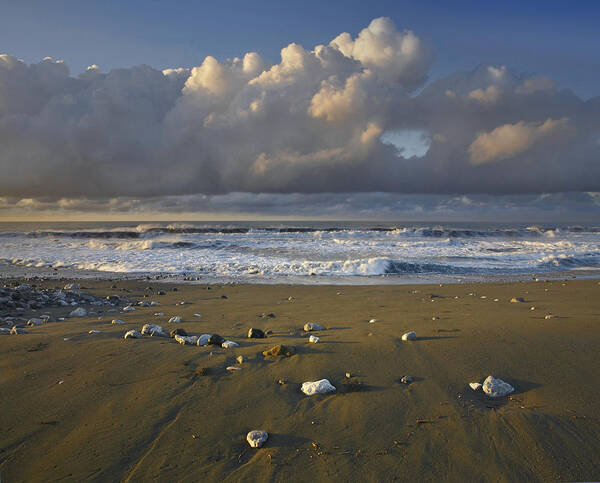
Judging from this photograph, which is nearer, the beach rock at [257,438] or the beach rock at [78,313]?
the beach rock at [257,438]

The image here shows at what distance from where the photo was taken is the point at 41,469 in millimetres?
2174

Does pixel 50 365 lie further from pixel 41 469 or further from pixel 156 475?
pixel 156 475

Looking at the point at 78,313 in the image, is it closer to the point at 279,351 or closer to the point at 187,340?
the point at 187,340

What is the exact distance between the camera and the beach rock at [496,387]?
286 centimetres

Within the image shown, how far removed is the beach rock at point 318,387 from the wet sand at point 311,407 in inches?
2.6

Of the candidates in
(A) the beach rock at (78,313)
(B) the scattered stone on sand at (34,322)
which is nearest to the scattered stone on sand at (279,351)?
(B) the scattered stone on sand at (34,322)

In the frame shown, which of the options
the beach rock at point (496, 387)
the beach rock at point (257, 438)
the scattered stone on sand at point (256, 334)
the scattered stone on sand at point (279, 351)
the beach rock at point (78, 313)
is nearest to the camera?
the beach rock at point (257, 438)

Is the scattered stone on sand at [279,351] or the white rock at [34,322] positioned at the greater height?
the scattered stone on sand at [279,351]

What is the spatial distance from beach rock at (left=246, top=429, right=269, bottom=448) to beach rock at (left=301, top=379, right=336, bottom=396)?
62cm

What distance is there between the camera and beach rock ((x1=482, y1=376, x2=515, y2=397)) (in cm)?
286

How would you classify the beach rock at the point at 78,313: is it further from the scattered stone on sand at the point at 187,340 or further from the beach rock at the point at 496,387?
the beach rock at the point at 496,387

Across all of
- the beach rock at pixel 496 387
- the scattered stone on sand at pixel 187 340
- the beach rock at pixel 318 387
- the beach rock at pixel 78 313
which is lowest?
the beach rock at pixel 78 313

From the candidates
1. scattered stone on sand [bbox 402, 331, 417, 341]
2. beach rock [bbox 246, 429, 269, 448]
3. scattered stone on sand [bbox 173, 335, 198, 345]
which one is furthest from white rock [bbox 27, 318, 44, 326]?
scattered stone on sand [bbox 402, 331, 417, 341]

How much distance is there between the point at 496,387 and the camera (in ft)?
9.50
